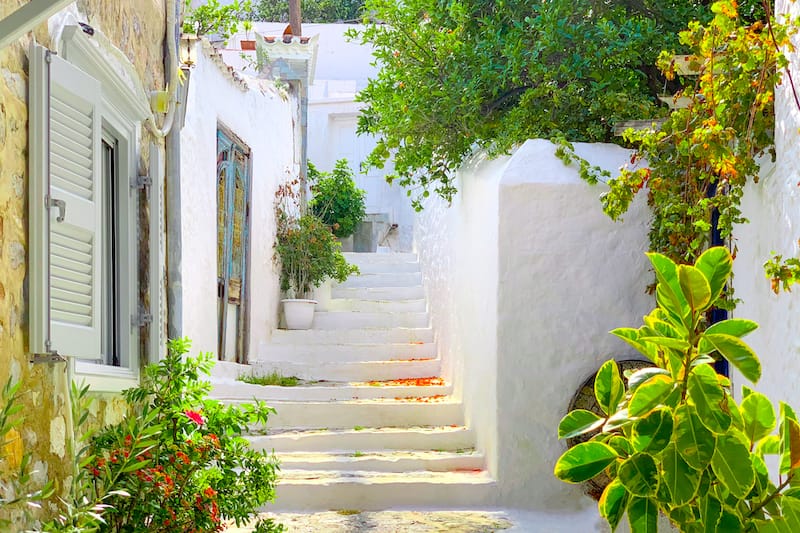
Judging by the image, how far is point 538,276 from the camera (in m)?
7.22

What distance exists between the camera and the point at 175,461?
169 inches

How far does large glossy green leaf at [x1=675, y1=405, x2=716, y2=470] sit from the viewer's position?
112 inches

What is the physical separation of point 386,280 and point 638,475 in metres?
10.3

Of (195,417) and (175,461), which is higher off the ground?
(195,417)

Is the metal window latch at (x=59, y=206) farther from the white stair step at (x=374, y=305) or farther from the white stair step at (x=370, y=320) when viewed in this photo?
the white stair step at (x=374, y=305)

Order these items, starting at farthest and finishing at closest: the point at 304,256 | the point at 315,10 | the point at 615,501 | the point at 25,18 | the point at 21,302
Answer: the point at 315,10 → the point at 304,256 → the point at 21,302 → the point at 615,501 → the point at 25,18

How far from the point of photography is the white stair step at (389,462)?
776 centimetres

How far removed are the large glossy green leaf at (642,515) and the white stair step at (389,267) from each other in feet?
33.9

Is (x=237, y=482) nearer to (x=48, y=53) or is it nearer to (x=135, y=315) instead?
(x=135, y=315)

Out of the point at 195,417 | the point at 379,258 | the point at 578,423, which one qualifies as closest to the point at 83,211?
the point at 195,417

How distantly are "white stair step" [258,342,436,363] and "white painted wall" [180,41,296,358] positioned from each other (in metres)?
0.26

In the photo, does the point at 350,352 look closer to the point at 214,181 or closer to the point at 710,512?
the point at 214,181

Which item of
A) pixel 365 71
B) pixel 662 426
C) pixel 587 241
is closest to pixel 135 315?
pixel 662 426

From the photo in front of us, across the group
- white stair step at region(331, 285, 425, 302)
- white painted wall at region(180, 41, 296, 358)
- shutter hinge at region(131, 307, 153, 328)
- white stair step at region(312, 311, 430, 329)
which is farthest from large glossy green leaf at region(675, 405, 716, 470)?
white stair step at region(331, 285, 425, 302)
